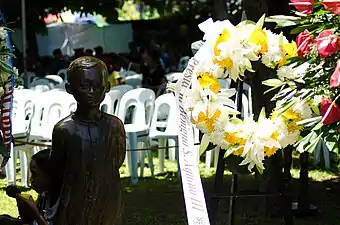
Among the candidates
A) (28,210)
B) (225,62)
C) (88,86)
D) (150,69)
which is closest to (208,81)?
(225,62)

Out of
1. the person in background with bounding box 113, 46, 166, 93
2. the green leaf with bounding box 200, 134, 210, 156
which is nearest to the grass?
the green leaf with bounding box 200, 134, 210, 156

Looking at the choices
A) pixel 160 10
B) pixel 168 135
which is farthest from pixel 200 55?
pixel 160 10

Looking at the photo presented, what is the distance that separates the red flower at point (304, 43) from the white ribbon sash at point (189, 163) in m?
0.56

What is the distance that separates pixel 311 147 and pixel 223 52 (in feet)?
2.19

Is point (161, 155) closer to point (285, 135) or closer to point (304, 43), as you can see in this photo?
point (285, 135)

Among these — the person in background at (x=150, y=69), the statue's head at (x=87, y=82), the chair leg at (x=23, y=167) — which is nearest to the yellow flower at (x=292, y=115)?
the statue's head at (x=87, y=82)

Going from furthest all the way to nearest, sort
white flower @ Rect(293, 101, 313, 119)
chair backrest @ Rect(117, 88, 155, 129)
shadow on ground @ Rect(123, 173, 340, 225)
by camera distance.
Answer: chair backrest @ Rect(117, 88, 155, 129) < shadow on ground @ Rect(123, 173, 340, 225) < white flower @ Rect(293, 101, 313, 119)

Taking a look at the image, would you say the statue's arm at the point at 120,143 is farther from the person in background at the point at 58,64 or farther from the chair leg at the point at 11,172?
the person in background at the point at 58,64

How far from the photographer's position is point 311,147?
3604 mm

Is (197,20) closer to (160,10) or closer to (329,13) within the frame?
(160,10)

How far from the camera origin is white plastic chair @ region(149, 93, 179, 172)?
917 cm

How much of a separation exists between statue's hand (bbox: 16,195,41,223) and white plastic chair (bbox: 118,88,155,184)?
5.62 metres

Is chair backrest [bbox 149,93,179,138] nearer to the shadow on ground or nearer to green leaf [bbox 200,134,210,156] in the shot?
the shadow on ground

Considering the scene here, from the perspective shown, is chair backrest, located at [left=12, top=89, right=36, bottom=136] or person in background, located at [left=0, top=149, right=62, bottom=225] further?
chair backrest, located at [left=12, top=89, right=36, bottom=136]
